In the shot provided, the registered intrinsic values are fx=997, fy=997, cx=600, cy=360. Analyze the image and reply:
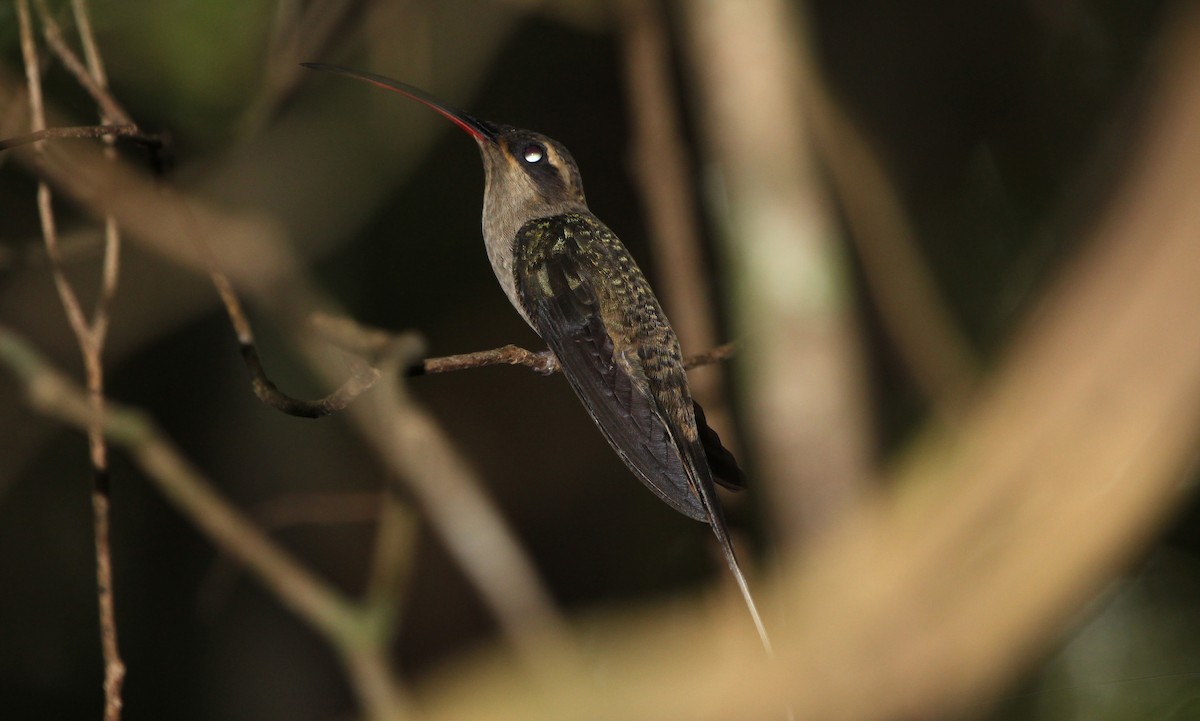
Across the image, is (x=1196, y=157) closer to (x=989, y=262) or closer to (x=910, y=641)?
(x=910, y=641)

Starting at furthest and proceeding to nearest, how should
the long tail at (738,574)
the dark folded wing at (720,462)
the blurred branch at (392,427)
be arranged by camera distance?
the blurred branch at (392,427) < the dark folded wing at (720,462) < the long tail at (738,574)

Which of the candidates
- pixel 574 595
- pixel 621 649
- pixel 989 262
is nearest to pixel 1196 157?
pixel 989 262

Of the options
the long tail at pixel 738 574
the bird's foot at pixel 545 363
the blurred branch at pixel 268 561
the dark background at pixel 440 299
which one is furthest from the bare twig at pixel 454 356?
→ the blurred branch at pixel 268 561

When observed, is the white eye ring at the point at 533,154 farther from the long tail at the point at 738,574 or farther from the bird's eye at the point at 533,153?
the long tail at the point at 738,574

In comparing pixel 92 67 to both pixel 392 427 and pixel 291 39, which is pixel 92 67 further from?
pixel 392 427

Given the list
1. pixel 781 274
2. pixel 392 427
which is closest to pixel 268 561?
pixel 392 427
